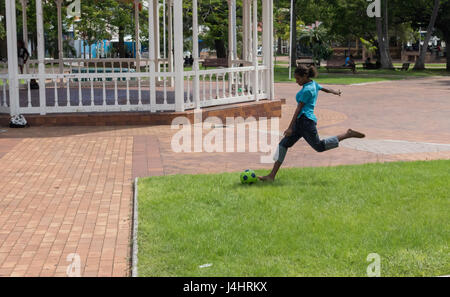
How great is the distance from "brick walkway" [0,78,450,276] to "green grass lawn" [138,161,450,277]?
1.38 ft

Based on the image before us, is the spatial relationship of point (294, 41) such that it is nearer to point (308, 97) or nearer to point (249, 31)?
point (249, 31)

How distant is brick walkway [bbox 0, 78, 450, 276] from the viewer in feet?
20.1

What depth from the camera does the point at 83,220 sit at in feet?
23.5

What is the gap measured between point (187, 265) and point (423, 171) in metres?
4.62

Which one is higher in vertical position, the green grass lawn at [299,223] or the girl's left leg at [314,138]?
the girl's left leg at [314,138]

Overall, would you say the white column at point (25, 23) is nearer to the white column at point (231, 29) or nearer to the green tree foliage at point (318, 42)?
the white column at point (231, 29)

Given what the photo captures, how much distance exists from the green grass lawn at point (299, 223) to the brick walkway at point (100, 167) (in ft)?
1.38

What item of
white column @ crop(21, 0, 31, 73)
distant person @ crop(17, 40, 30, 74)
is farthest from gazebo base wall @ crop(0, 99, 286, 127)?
distant person @ crop(17, 40, 30, 74)

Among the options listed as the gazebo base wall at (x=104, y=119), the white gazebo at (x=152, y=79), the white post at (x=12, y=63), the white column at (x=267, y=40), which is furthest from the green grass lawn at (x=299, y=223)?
the white column at (x=267, y=40)

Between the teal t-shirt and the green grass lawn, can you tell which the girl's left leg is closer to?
the teal t-shirt

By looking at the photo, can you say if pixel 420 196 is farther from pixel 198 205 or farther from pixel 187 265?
pixel 187 265

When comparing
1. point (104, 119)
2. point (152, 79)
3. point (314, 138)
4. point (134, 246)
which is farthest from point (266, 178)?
point (152, 79)

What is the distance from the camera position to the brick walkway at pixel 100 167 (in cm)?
612

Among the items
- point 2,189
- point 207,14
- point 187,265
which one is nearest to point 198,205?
point 187,265
